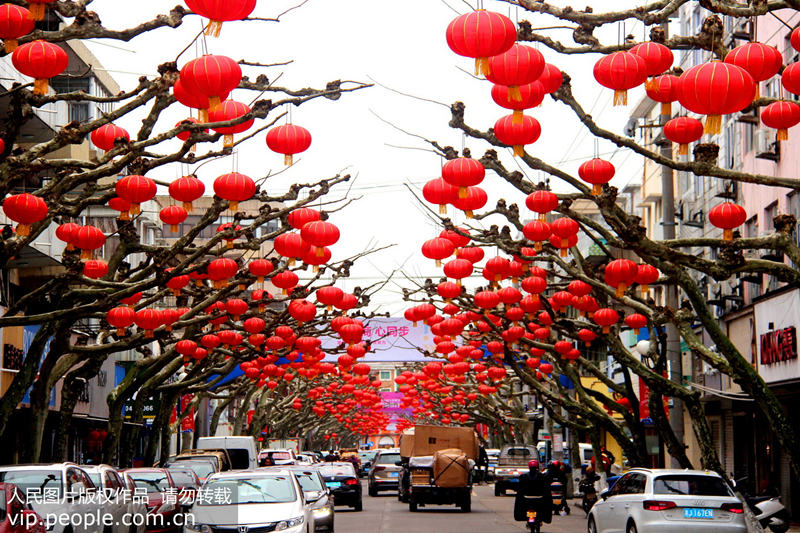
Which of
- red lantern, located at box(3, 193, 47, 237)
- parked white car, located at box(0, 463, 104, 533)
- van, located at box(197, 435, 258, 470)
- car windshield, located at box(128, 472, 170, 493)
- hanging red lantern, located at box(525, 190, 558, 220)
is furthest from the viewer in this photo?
van, located at box(197, 435, 258, 470)

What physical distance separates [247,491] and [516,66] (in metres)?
8.40

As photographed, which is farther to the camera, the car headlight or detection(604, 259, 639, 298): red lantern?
detection(604, 259, 639, 298): red lantern

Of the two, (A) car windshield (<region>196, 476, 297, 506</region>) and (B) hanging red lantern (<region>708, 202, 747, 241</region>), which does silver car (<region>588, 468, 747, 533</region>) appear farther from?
(A) car windshield (<region>196, 476, 297, 506</region>)

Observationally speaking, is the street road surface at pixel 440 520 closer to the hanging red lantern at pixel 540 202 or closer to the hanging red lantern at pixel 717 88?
the hanging red lantern at pixel 540 202

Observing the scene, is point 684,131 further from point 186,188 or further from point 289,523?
point 289,523

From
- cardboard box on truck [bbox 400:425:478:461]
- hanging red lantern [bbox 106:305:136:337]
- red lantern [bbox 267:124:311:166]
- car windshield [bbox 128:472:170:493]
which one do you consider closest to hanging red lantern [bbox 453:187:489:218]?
red lantern [bbox 267:124:311:166]

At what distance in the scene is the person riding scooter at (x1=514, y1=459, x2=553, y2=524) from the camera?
79.8 ft

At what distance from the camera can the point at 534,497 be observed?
80.0ft

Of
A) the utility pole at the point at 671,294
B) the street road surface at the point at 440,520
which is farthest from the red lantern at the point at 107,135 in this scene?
the utility pole at the point at 671,294

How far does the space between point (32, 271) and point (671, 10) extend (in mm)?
26957

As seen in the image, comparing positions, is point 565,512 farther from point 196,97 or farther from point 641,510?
point 196,97

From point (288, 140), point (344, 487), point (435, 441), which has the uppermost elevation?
point (288, 140)

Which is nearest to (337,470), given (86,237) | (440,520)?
(440,520)

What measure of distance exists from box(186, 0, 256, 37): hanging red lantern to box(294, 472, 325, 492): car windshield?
44.7 ft
